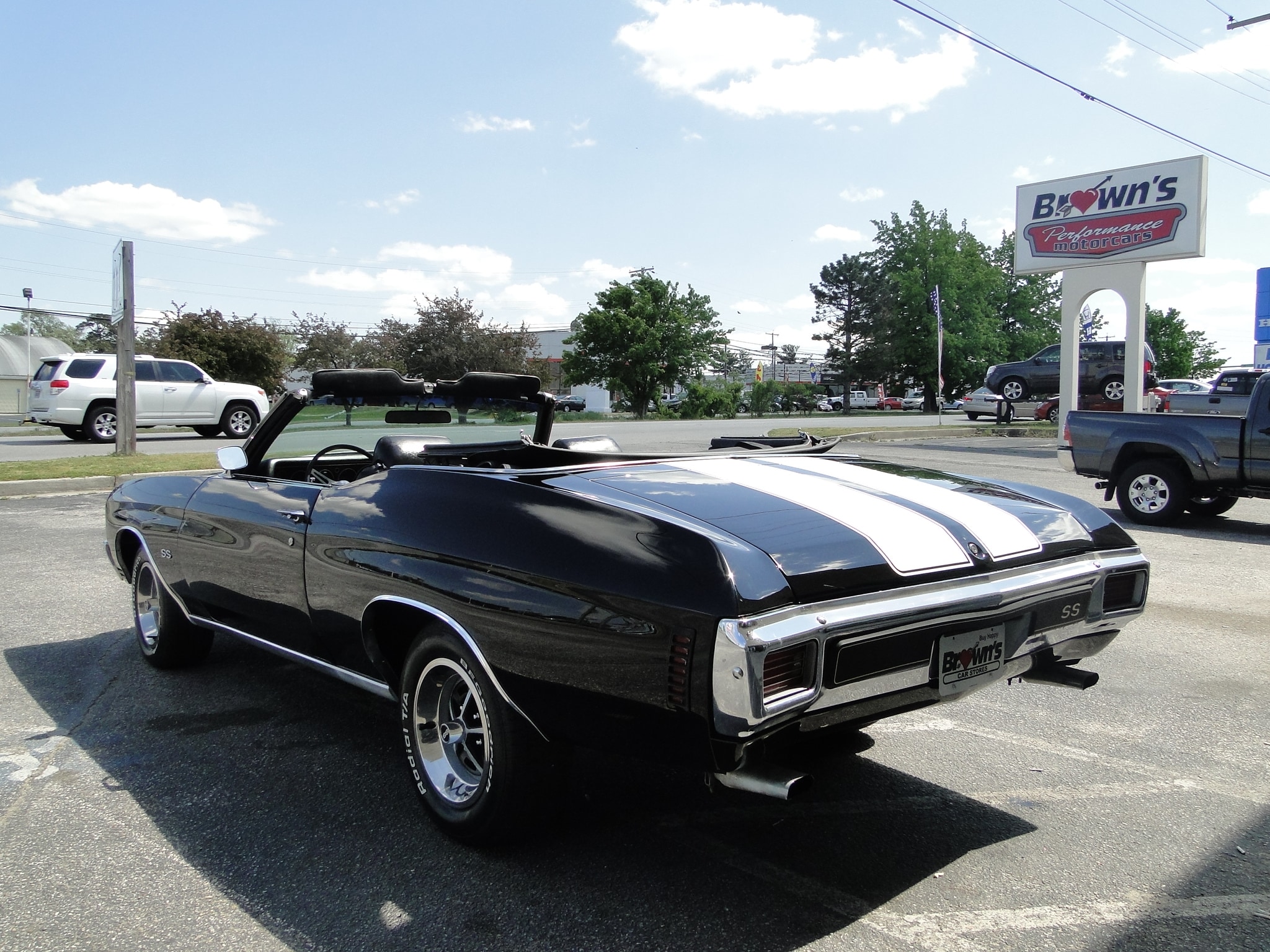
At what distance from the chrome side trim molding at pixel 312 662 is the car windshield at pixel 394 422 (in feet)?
2.58

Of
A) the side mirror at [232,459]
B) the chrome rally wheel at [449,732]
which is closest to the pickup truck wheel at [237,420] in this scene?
the side mirror at [232,459]

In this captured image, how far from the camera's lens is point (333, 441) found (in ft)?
14.5

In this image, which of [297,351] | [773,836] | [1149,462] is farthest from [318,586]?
[297,351]

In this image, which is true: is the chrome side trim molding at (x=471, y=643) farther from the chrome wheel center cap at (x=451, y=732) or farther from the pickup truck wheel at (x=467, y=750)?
the chrome wheel center cap at (x=451, y=732)

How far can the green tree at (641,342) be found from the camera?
5303 centimetres

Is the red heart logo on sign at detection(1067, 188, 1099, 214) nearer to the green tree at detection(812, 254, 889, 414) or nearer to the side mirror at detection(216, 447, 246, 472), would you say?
the side mirror at detection(216, 447, 246, 472)

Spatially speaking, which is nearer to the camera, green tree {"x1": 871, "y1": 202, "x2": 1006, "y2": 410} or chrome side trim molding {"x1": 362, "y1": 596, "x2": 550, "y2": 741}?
chrome side trim molding {"x1": 362, "y1": 596, "x2": 550, "y2": 741}

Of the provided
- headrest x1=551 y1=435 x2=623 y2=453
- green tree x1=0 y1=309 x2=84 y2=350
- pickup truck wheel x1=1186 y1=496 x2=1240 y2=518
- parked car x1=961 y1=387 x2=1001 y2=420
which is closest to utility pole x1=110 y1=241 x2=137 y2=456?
headrest x1=551 y1=435 x2=623 y2=453

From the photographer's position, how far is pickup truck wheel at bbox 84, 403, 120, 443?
64.1 feet

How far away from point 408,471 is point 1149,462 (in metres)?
9.50

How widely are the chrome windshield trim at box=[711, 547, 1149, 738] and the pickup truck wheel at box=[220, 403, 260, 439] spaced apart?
68.2 feet

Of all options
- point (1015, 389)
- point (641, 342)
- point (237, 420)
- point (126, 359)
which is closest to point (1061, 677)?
point (126, 359)

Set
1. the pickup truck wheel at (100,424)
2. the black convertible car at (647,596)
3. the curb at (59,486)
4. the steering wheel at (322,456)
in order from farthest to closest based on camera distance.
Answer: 1. the pickup truck wheel at (100,424)
2. the curb at (59,486)
3. the steering wheel at (322,456)
4. the black convertible car at (647,596)

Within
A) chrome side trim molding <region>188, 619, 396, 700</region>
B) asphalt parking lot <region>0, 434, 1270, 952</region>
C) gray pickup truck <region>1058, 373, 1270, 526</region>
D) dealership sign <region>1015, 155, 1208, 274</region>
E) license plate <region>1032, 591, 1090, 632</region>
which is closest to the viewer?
asphalt parking lot <region>0, 434, 1270, 952</region>
